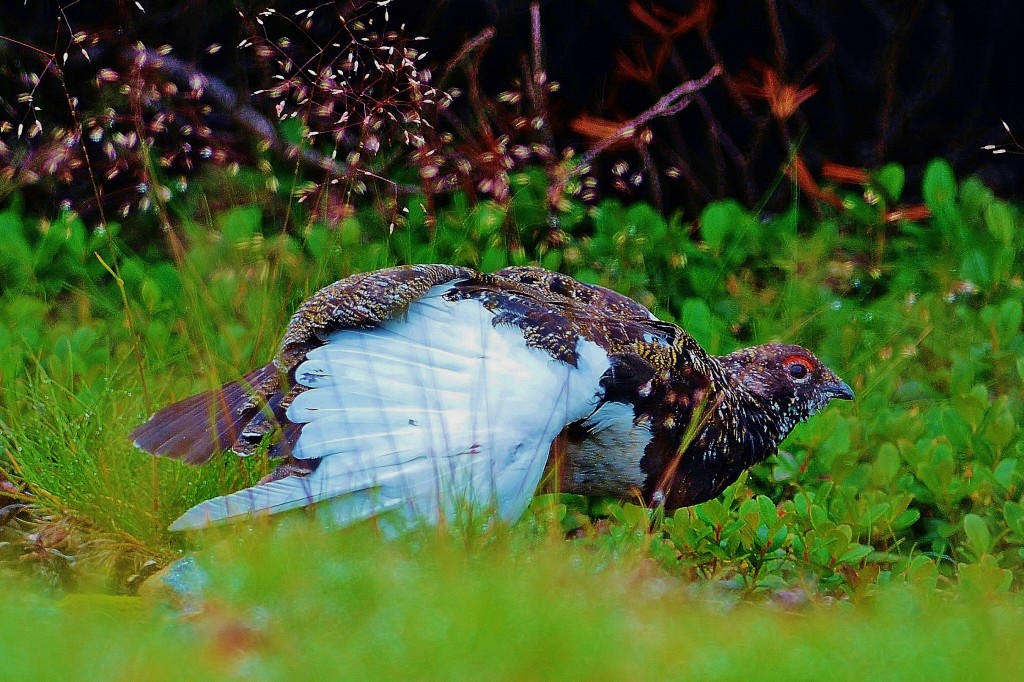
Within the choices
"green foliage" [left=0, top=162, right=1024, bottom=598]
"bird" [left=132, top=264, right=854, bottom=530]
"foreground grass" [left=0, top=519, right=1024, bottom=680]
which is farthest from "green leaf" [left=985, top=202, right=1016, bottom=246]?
"foreground grass" [left=0, top=519, right=1024, bottom=680]

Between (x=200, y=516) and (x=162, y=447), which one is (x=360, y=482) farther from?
(x=162, y=447)

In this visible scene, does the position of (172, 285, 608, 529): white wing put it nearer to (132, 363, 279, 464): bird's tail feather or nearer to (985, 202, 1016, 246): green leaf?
(132, 363, 279, 464): bird's tail feather

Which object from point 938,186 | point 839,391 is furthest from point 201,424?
point 938,186

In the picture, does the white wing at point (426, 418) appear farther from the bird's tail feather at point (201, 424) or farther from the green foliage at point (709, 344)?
the green foliage at point (709, 344)

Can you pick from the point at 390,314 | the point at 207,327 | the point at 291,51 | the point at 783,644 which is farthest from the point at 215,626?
the point at 291,51

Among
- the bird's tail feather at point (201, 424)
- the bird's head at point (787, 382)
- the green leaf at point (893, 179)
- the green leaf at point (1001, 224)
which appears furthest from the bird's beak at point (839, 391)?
the green leaf at point (893, 179)

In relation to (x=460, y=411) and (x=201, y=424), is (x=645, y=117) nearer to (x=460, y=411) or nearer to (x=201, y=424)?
(x=460, y=411)
